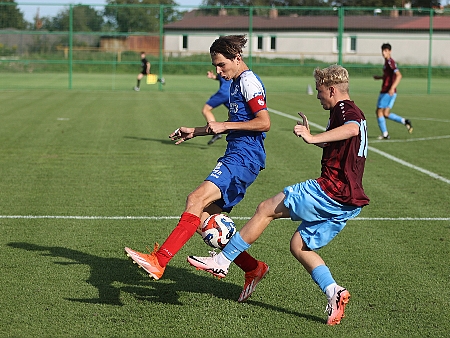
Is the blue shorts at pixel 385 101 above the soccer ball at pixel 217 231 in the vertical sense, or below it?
above

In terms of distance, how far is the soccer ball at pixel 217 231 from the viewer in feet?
18.2

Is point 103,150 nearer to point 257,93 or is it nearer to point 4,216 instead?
point 4,216

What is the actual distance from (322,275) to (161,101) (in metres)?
23.5

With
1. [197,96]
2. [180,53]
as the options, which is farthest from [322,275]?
[180,53]

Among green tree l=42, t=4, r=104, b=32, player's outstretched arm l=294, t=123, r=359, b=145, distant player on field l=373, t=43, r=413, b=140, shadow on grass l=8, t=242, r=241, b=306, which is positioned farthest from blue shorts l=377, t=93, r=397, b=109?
green tree l=42, t=4, r=104, b=32

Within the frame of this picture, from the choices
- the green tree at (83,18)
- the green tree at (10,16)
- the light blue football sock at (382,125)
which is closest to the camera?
the light blue football sock at (382,125)

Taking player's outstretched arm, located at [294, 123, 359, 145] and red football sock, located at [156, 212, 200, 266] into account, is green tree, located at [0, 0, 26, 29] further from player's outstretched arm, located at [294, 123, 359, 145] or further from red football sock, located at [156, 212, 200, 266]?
player's outstretched arm, located at [294, 123, 359, 145]

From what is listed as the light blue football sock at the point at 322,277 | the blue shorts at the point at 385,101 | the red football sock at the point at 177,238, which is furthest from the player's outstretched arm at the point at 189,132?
the blue shorts at the point at 385,101

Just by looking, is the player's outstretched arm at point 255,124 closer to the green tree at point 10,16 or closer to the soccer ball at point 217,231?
the soccer ball at point 217,231

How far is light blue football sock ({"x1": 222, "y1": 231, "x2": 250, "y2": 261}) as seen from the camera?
5238 millimetres

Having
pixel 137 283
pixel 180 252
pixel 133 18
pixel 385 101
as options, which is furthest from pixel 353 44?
pixel 137 283

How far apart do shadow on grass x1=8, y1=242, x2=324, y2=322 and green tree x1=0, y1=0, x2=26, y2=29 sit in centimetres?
3202

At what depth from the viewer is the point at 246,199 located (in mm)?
9633

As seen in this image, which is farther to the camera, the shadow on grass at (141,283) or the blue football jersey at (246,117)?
the blue football jersey at (246,117)
